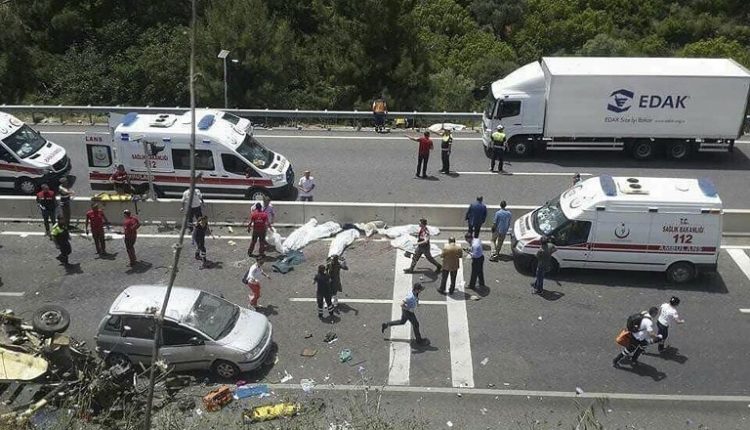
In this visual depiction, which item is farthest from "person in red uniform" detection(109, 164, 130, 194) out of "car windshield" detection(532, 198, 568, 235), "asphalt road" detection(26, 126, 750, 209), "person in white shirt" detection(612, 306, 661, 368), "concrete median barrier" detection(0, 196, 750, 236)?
"person in white shirt" detection(612, 306, 661, 368)

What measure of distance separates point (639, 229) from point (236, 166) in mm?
9712

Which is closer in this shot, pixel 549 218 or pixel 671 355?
pixel 671 355

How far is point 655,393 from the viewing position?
1330 centimetres

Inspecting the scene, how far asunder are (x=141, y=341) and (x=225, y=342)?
1419 mm

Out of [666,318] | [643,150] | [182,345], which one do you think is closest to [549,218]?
[666,318]

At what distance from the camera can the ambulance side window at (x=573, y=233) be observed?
1630 cm

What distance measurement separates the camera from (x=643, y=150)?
76.7ft

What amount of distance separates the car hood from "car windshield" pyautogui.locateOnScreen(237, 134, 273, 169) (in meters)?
6.16

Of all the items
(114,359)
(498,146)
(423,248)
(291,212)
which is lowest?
(114,359)

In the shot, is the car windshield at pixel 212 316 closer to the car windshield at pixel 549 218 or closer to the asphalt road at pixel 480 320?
the asphalt road at pixel 480 320

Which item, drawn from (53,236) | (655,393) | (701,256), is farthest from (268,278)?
(701,256)

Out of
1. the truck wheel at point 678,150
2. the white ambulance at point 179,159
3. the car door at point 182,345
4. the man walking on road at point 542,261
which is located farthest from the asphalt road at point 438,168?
the car door at point 182,345

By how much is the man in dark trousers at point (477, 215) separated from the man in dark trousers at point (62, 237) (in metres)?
8.88

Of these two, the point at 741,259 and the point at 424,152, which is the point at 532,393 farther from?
the point at 424,152
